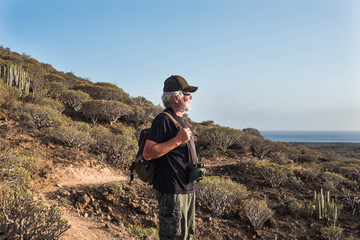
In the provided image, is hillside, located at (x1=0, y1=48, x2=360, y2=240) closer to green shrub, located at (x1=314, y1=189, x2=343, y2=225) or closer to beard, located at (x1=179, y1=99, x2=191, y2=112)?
green shrub, located at (x1=314, y1=189, x2=343, y2=225)

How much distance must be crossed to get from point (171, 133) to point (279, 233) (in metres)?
5.53

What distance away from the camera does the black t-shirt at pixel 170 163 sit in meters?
1.97

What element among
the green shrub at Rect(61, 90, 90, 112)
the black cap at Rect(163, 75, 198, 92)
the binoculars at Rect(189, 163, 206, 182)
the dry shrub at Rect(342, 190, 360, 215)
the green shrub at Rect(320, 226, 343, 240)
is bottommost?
the green shrub at Rect(320, 226, 343, 240)

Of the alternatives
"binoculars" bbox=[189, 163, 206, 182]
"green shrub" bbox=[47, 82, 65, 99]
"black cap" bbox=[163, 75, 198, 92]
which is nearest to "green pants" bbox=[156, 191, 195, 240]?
"binoculars" bbox=[189, 163, 206, 182]

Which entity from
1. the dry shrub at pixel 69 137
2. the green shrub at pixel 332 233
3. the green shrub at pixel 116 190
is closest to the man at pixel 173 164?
the green shrub at pixel 116 190

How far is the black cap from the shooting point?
7.08 ft

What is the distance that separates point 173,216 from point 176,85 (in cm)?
127

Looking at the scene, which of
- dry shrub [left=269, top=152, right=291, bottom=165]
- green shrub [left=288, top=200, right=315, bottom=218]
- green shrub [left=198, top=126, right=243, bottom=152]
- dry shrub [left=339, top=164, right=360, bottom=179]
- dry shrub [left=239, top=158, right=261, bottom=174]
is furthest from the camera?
green shrub [left=198, top=126, right=243, bottom=152]

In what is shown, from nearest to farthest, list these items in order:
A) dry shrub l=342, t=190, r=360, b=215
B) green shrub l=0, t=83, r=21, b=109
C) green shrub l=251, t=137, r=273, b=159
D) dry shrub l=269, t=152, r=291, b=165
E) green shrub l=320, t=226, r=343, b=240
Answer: green shrub l=320, t=226, r=343, b=240, dry shrub l=342, t=190, r=360, b=215, green shrub l=0, t=83, r=21, b=109, dry shrub l=269, t=152, r=291, b=165, green shrub l=251, t=137, r=273, b=159

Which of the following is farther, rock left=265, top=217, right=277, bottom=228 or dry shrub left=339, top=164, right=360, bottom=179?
dry shrub left=339, top=164, right=360, bottom=179

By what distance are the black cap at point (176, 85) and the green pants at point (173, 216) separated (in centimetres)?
105

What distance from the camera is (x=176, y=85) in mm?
2156

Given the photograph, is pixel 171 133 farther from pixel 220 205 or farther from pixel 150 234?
pixel 220 205

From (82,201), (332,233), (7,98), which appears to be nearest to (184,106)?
(82,201)
